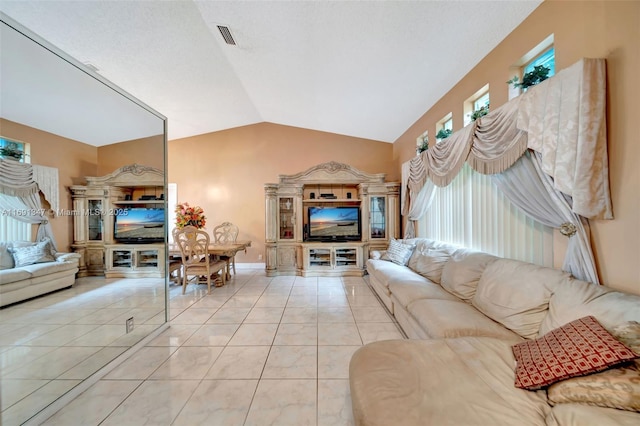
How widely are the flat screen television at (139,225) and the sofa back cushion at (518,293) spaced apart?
352 cm

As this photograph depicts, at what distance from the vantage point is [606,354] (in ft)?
3.43

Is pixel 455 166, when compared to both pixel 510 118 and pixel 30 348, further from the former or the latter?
pixel 30 348

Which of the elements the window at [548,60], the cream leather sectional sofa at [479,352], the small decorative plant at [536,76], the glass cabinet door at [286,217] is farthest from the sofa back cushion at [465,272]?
the glass cabinet door at [286,217]

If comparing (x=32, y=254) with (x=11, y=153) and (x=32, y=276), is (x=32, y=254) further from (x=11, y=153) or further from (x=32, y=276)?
(x=11, y=153)

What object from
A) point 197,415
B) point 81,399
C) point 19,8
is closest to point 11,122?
point 19,8

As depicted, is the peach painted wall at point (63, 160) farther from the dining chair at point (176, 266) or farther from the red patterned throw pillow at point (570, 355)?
the red patterned throw pillow at point (570, 355)

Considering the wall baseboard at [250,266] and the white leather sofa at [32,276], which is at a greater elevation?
the white leather sofa at [32,276]

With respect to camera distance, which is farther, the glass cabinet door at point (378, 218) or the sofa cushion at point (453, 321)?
the glass cabinet door at point (378, 218)

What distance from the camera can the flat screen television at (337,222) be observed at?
5.00 meters

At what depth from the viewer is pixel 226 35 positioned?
2.72 meters

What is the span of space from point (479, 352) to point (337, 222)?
11.9 feet

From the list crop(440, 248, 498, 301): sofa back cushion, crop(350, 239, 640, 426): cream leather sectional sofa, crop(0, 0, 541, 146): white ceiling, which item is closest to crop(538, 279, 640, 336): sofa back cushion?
crop(350, 239, 640, 426): cream leather sectional sofa

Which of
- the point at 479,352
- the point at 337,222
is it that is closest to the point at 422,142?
the point at 337,222

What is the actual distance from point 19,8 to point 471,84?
4519 mm
